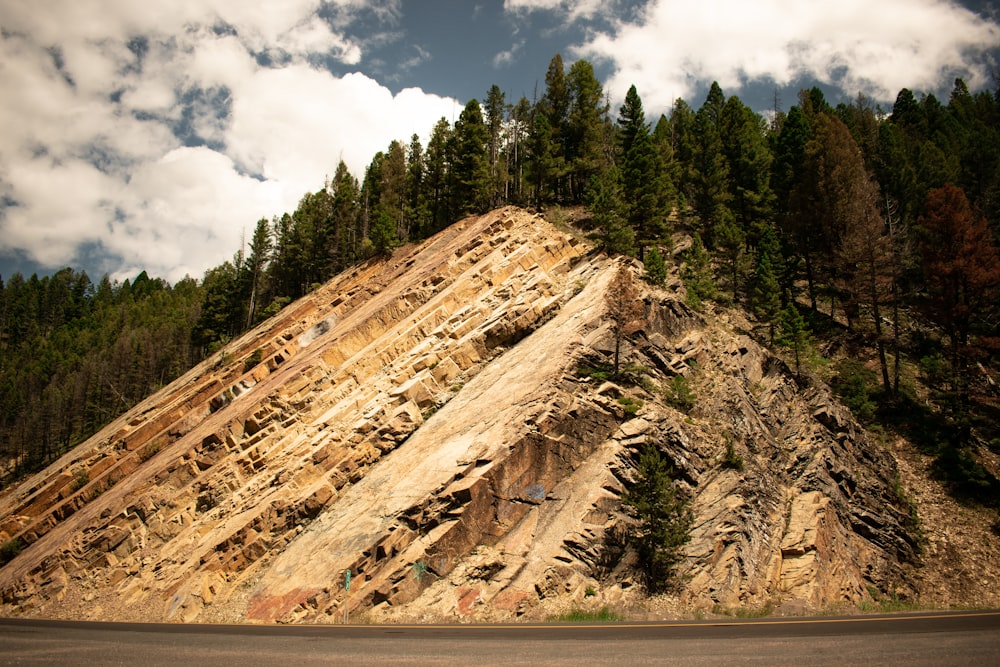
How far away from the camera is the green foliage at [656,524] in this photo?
15.3m

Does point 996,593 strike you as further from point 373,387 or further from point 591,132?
point 591,132

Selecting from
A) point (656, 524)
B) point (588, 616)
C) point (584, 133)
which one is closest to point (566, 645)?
point (588, 616)

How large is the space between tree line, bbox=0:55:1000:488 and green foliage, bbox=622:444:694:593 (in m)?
13.5

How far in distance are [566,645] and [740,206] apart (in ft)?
141

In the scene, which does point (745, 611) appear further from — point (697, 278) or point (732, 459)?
point (697, 278)

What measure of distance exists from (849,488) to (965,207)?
18209 mm

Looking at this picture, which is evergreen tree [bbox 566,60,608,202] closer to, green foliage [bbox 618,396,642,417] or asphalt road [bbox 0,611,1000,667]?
green foliage [bbox 618,396,642,417]

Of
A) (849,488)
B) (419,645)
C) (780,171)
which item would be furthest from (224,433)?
(780,171)

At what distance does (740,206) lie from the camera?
43.4 metres

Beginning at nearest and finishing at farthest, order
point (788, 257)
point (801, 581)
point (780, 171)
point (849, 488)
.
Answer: point (801, 581), point (849, 488), point (788, 257), point (780, 171)

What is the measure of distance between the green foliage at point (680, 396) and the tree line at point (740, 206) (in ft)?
24.7

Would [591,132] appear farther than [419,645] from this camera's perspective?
Yes

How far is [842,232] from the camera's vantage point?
3456cm

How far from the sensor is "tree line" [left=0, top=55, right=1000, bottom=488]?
88.5ft
